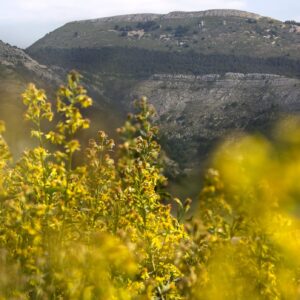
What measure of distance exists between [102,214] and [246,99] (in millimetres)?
96841

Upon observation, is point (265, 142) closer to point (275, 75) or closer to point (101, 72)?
point (275, 75)

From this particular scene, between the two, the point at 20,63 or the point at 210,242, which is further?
the point at 20,63

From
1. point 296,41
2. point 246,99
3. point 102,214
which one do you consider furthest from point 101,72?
point 102,214

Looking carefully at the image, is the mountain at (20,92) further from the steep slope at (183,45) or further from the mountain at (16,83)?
the steep slope at (183,45)

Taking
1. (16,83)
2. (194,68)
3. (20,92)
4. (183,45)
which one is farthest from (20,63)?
(183,45)

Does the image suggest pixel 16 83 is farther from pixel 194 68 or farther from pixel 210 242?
pixel 210 242

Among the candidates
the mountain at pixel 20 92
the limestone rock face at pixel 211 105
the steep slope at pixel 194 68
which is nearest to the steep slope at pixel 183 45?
the steep slope at pixel 194 68

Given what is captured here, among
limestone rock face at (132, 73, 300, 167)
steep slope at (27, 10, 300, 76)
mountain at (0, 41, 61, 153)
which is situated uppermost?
mountain at (0, 41, 61, 153)

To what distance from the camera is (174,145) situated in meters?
90.6

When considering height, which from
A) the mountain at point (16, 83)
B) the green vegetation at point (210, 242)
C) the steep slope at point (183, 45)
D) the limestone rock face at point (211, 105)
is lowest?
the limestone rock face at point (211, 105)

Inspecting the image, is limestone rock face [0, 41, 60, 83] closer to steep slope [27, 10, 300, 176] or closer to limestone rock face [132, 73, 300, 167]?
steep slope [27, 10, 300, 176]

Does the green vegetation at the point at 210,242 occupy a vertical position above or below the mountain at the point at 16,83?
above

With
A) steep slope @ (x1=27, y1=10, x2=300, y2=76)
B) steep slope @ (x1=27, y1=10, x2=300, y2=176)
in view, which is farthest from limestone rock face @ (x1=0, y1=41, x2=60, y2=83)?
steep slope @ (x1=27, y1=10, x2=300, y2=76)

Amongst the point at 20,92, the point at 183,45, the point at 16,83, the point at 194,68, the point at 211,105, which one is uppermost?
the point at 20,92
